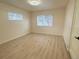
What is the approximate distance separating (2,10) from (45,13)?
3.67 m

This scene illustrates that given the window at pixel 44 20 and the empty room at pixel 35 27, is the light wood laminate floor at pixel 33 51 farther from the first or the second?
the window at pixel 44 20

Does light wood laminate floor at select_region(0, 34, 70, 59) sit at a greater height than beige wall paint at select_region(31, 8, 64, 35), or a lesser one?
lesser

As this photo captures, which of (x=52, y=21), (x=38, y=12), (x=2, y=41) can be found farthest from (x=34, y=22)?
(x=2, y=41)

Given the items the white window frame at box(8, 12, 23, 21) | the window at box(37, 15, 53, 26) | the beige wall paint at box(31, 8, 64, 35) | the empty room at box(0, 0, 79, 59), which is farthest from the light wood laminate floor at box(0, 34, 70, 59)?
the window at box(37, 15, 53, 26)

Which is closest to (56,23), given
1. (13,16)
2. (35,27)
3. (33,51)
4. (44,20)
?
(44,20)

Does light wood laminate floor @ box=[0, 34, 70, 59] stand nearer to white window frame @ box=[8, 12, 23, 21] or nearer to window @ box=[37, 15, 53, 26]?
white window frame @ box=[8, 12, 23, 21]

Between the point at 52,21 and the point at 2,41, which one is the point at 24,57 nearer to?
the point at 2,41

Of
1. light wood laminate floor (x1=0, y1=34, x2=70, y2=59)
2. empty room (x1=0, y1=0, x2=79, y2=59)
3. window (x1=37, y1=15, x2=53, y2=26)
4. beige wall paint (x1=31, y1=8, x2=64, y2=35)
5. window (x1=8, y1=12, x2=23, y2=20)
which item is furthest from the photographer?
window (x1=37, y1=15, x2=53, y2=26)

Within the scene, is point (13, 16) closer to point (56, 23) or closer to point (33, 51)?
point (33, 51)

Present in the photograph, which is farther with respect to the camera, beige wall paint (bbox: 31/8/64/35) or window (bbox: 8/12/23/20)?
beige wall paint (bbox: 31/8/64/35)

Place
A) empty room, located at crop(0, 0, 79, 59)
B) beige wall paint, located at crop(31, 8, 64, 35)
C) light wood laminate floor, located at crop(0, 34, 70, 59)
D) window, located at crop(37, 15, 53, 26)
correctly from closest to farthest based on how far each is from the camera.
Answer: light wood laminate floor, located at crop(0, 34, 70, 59) < empty room, located at crop(0, 0, 79, 59) < beige wall paint, located at crop(31, 8, 64, 35) < window, located at crop(37, 15, 53, 26)

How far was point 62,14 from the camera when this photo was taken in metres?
5.30

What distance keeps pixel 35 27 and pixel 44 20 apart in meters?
1.22

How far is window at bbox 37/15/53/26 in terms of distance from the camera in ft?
19.3
